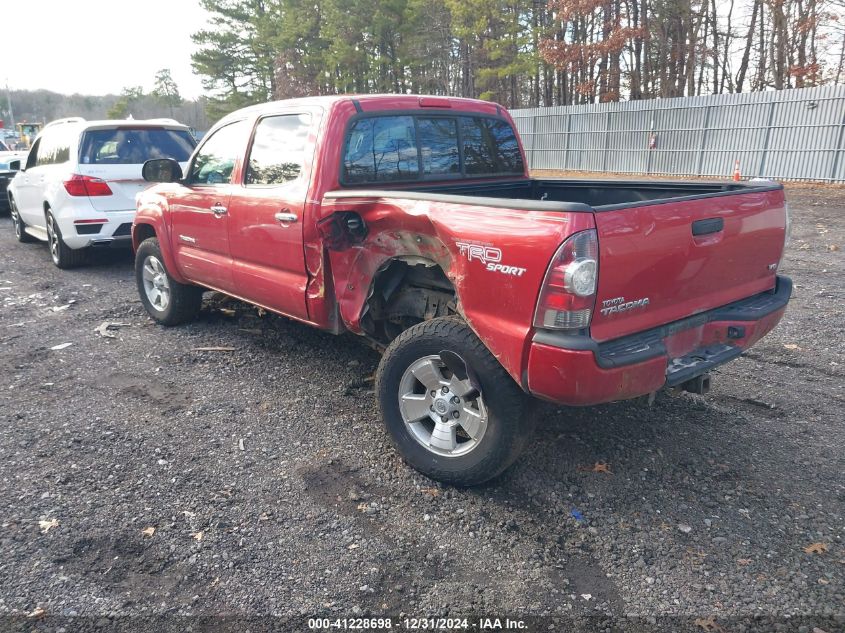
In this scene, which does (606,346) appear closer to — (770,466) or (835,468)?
(770,466)

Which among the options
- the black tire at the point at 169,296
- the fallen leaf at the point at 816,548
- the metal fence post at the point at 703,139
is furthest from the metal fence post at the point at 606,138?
the fallen leaf at the point at 816,548

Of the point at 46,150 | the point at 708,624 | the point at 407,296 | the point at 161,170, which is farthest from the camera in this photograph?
the point at 46,150

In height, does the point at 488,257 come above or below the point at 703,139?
above

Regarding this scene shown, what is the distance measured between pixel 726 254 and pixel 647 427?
1.27 m

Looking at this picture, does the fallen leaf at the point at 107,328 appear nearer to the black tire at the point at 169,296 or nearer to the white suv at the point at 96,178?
the black tire at the point at 169,296

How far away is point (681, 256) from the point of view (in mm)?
2984

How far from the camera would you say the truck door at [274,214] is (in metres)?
4.07

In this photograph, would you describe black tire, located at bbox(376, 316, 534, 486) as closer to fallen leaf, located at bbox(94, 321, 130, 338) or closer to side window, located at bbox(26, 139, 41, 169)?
fallen leaf, located at bbox(94, 321, 130, 338)

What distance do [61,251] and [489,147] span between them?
649 cm

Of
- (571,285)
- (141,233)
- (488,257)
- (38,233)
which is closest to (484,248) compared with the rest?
(488,257)

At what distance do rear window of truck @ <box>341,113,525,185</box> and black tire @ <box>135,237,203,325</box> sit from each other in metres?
2.69

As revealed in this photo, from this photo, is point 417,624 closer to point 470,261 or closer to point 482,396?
point 482,396

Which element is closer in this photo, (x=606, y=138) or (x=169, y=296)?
→ (x=169, y=296)

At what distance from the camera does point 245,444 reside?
3.86 m
